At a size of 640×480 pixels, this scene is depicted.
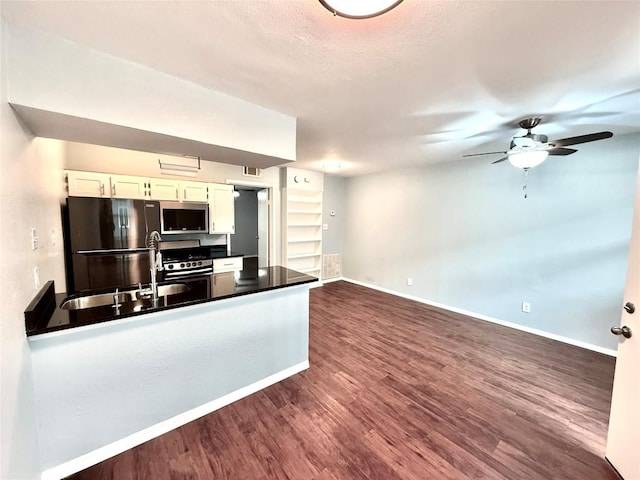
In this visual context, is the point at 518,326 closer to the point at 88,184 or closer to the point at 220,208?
the point at 220,208

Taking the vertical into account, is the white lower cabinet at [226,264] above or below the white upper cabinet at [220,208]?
below

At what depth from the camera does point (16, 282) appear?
48.7 inches

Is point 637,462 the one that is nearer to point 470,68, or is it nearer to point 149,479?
point 470,68

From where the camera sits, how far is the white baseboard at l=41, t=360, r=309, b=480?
1.55 m

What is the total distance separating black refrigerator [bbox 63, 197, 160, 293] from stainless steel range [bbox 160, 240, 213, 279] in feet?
0.96

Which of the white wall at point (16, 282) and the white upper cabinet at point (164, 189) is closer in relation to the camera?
the white wall at point (16, 282)

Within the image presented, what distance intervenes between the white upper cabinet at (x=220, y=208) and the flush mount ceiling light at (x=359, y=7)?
3.37m

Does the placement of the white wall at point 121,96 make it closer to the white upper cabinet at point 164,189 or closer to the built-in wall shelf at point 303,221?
the white upper cabinet at point 164,189

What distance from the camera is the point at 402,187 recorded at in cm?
500

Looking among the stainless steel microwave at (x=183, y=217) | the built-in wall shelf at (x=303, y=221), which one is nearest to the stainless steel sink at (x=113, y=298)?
the stainless steel microwave at (x=183, y=217)

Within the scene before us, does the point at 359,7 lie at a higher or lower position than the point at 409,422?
higher

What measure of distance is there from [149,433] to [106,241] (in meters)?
2.25

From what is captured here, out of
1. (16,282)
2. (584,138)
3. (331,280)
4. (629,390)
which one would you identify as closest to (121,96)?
(16,282)

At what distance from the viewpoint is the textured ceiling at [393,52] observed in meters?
1.19
